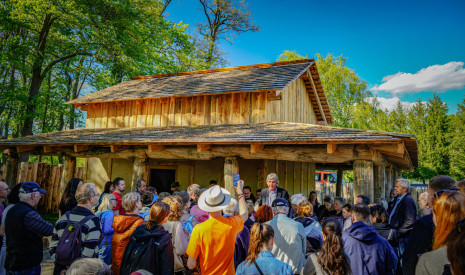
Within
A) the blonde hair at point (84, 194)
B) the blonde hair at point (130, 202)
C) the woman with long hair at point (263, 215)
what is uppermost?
the blonde hair at point (84, 194)

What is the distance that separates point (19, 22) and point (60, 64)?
7.28 meters

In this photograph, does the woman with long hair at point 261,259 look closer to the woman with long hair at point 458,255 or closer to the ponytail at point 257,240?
the ponytail at point 257,240

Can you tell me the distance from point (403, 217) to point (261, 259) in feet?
12.3

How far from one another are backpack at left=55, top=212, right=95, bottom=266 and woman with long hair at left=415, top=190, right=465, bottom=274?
11.5 feet

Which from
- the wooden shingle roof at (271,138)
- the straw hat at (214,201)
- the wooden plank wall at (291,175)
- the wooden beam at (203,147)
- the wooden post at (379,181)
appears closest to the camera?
the straw hat at (214,201)

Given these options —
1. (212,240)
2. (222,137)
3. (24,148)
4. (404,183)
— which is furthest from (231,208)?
(24,148)

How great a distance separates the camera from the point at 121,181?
6199mm

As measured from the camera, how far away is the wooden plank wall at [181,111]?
37.8 feet

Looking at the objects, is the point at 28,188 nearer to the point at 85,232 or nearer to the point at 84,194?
the point at 84,194

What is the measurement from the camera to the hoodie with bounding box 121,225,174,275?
3.23 m

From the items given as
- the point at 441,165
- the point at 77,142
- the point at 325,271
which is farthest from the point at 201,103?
the point at 441,165

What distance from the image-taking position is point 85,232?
357cm

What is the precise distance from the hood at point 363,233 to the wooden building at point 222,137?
12.6 ft

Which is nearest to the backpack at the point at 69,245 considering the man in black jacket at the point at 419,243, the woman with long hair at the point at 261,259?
the woman with long hair at the point at 261,259
